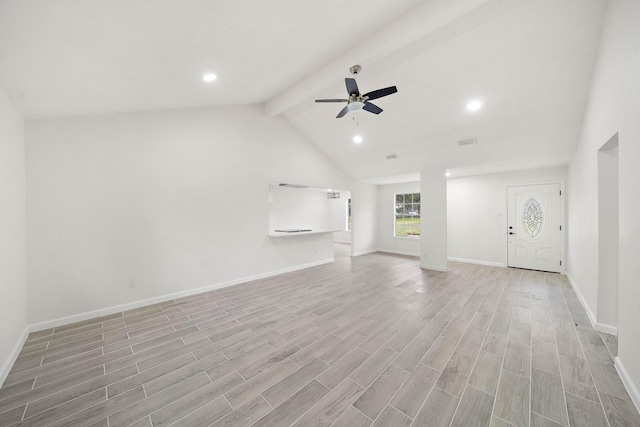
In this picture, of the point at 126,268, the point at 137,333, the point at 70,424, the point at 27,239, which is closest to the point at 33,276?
the point at 27,239

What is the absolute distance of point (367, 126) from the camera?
506cm

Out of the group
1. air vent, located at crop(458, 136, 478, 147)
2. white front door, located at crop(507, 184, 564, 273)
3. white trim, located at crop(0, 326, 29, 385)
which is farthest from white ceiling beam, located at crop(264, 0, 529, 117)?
white front door, located at crop(507, 184, 564, 273)

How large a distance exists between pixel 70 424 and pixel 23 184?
2813 millimetres

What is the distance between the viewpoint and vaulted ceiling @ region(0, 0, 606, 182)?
74.1 inches

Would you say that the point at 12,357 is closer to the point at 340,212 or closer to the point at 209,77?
the point at 209,77

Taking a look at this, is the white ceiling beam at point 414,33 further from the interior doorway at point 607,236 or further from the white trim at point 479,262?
the white trim at point 479,262

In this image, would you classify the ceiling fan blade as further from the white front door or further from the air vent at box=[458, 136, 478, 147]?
the white front door

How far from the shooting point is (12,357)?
7.55 ft

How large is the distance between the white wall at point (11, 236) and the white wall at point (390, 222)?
26.6ft

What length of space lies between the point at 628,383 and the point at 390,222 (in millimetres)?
6629

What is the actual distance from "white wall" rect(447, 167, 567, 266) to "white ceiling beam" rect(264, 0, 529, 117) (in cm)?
477

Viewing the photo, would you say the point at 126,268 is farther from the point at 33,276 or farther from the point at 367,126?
the point at 367,126

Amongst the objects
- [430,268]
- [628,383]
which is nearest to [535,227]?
[430,268]

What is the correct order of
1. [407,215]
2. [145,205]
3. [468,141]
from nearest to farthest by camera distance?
1. [145,205]
2. [468,141]
3. [407,215]
